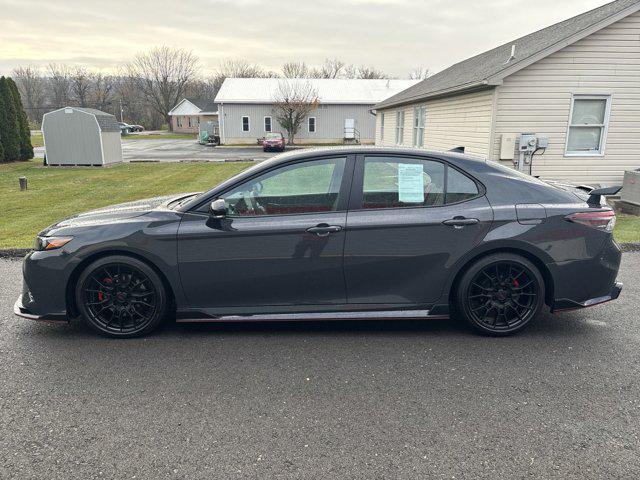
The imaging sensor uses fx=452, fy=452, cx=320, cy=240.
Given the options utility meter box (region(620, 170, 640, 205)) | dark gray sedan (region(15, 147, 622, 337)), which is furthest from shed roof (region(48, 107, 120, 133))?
utility meter box (region(620, 170, 640, 205))

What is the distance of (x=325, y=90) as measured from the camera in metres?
39.7

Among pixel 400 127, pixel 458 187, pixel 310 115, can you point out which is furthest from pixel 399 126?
pixel 310 115

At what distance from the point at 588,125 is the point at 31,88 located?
87.3 metres

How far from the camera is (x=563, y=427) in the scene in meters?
2.60

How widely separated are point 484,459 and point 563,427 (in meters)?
0.60

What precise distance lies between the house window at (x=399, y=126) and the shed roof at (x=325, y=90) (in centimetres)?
2015

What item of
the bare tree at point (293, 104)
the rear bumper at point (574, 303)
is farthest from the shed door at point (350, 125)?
the rear bumper at point (574, 303)

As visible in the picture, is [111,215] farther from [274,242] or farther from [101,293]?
[274,242]

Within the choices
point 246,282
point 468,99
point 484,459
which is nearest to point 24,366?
point 246,282

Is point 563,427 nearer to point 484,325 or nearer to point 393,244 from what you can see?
point 484,325

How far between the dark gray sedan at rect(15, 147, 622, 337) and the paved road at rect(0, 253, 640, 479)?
27cm

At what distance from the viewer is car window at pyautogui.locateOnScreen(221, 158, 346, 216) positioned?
3682mm

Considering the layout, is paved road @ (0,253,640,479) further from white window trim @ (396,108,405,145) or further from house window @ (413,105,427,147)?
white window trim @ (396,108,405,145)

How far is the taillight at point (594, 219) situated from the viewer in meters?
3.65
